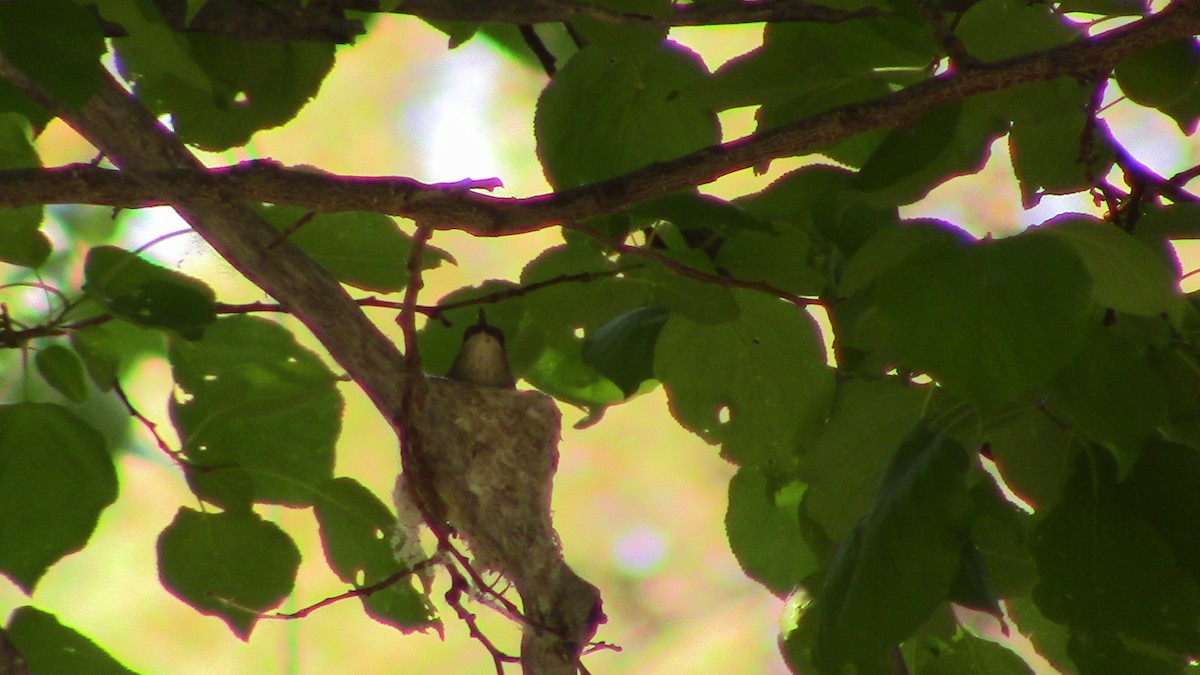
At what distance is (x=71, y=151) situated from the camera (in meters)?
0.95

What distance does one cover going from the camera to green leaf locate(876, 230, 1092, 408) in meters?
0.26

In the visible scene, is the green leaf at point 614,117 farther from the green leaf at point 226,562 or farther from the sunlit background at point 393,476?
the sunlit background at point 393,476

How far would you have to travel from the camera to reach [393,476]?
91 cm

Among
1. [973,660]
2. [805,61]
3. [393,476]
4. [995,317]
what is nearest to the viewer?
[995,317]

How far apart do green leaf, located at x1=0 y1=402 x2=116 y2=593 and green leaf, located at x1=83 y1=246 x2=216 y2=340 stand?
0.06 metres

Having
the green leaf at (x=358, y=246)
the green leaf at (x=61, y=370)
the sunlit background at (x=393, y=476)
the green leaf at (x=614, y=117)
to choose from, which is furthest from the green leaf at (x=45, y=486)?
the sunlit background at (x=393, y=476)

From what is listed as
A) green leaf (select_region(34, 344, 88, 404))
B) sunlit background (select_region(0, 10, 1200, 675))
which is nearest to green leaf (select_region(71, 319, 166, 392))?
green leaf (select_region(34, 344, 88, 404))

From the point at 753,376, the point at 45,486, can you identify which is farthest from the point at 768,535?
the point at 45,486

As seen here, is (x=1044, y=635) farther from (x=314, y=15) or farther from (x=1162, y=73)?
(x=314, y=15)

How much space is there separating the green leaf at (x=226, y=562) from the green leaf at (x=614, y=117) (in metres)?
0.20

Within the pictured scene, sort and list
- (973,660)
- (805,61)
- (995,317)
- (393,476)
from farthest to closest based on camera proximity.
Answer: (393,476), (973,660), (805,61), (995,317)

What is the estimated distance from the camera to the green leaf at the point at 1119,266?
11.8 inches

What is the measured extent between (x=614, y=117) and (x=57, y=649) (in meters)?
0.30

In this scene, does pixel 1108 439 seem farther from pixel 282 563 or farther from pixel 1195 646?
pixel 282 563
